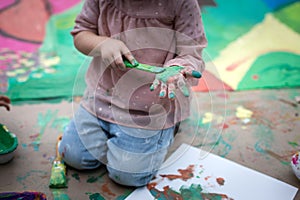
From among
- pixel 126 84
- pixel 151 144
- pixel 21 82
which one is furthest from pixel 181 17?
pixel 21 82

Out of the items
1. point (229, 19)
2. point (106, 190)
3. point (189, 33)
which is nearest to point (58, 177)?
point (106, 190)

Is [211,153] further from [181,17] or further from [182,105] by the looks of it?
[181,17]

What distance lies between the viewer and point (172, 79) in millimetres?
709

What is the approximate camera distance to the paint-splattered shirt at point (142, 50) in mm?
830

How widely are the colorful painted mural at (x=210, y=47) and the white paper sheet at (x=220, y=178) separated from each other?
0.21 meters

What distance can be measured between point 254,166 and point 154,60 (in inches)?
13.5

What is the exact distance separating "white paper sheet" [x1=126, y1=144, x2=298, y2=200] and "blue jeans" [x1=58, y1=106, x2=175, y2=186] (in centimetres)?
3

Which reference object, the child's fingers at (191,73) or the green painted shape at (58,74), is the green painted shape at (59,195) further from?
the child's fingers at (191,73)

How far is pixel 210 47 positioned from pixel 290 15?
43 cm

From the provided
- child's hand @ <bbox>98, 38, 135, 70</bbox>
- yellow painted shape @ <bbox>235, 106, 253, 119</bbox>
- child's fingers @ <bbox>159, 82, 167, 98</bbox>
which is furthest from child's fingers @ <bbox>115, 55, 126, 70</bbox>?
yellow painted shape @ <bbox>235, 106, 253, 119</bbox>

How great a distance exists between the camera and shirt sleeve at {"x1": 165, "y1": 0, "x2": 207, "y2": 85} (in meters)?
0.83

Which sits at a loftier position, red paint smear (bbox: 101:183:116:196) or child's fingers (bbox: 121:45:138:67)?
child's fingers (bbox: 121:45:138:67)

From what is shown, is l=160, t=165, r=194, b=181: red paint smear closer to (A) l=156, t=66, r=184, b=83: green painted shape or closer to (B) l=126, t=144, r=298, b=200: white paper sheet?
(B) l=126, t=144, r=298, b=200: white paper sheet

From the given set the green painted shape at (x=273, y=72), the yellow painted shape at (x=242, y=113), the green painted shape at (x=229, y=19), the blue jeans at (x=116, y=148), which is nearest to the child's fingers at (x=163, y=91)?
the blue jeans at (x=116, y=148)
